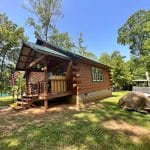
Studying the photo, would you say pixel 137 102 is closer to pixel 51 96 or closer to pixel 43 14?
pixel 51 96

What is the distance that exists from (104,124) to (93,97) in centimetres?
791

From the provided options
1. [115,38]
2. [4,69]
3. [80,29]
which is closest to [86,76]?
[4,69]

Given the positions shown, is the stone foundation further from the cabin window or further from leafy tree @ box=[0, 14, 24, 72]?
leafy tree @ box=[0, 14, 24, 72]

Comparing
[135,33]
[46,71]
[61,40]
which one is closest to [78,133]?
[46,71]

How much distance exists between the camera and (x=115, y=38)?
A: 138ft

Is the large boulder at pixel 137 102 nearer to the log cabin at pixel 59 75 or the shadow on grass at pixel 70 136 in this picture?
the shadow on grass at pixel 70 136

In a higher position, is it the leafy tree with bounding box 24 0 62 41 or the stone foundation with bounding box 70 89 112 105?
the leafy tree with bounding box 24 0 62 41

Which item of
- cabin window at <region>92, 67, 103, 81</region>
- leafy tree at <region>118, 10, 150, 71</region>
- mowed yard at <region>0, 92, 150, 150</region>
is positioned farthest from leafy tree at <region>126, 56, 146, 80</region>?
mowed yard at <region>0, 92, 150, 150</region>

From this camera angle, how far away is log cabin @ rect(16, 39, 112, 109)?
1184 centimetres

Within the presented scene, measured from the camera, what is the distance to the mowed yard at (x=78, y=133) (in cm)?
571

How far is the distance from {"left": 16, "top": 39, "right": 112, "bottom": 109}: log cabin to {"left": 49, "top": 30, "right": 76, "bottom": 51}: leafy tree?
13903mm

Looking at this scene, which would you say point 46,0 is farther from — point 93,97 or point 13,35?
point 93,97

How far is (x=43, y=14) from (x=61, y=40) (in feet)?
26.3

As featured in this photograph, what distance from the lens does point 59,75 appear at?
1476cm
